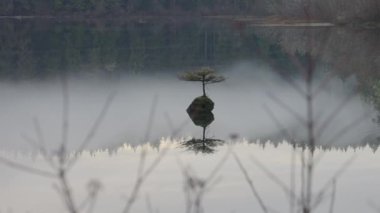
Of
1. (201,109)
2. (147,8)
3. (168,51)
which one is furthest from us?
(147,8)

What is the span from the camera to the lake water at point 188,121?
12945mm

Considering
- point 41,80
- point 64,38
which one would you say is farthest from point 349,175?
point 64,38

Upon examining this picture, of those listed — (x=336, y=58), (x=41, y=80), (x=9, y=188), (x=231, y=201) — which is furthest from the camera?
(x=336, y=58)

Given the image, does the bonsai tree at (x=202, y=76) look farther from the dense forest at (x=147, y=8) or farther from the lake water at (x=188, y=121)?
the dense forest at (x=147, y=8)

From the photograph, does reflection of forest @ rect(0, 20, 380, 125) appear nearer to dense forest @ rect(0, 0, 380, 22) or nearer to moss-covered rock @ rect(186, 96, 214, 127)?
moss-covered rock @ rect(186, 96, 214, 127)

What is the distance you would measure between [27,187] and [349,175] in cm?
695

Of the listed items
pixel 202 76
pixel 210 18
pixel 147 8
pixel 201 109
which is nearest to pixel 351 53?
pixel 201 109

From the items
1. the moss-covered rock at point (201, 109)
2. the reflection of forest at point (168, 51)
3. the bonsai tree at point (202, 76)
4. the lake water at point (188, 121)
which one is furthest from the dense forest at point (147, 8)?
the bonsai tree at point (202, 76)

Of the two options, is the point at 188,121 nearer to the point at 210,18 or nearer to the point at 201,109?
the point at 201,109

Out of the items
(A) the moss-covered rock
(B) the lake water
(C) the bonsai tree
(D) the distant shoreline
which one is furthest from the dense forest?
(C) the bonsai tree

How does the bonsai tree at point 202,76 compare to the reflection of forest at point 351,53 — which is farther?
the reflection of forest at point 351,53

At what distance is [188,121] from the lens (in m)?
19.4

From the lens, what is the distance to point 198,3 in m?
126

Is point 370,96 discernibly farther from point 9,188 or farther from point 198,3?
point 198,3
